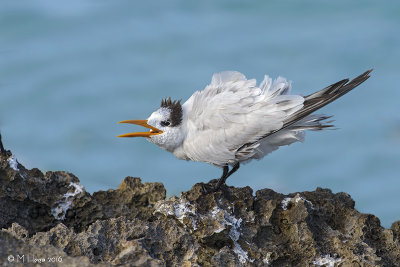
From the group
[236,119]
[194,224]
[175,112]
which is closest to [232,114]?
[236,119]

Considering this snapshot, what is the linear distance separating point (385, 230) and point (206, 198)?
4.09 ft

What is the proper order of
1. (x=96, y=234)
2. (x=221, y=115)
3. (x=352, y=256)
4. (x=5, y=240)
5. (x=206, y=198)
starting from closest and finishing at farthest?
(x=5, y=240), (x=96, y=234), (x=352, y=256), (x=206, y=198), (x=221, y=115)

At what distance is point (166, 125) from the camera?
4738 mm

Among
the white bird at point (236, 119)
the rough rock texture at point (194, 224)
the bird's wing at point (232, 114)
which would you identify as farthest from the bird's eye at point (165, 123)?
the rough rock texture at point (194, 224)

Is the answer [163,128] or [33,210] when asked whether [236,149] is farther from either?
[33,210]

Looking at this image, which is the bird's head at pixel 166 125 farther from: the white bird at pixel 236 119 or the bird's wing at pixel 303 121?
the bird's wing at pixel 303 121

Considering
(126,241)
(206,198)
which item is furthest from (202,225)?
(126,241)

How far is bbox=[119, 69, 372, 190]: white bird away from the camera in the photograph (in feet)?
14.4

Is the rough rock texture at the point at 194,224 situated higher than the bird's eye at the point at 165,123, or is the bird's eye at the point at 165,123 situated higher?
the bird's eye at the point at 165,123

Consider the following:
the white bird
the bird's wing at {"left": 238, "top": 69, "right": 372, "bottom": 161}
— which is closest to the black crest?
the white bird

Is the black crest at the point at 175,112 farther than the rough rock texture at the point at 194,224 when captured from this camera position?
Yes

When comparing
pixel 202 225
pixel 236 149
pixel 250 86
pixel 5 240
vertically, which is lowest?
pixel 5 240

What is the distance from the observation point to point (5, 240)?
9.73 feet

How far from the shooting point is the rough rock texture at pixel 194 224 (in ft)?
11.8
